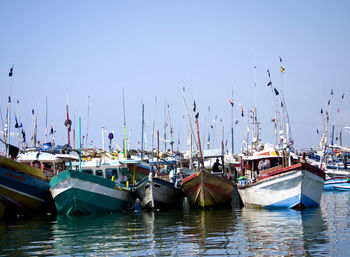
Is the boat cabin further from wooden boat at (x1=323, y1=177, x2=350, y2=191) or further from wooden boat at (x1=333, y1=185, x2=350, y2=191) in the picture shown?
wooden boat at (x1=333, y1=185, x2=350, y2=191)

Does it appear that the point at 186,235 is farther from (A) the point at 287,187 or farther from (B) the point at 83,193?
(B) the point at 83,193

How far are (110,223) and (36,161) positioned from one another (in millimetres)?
9938

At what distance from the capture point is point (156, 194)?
984 inches

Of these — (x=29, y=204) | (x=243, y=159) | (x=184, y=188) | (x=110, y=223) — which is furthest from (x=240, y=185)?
(x=29, y=204)

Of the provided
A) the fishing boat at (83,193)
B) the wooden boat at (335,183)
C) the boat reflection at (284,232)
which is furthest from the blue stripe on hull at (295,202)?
the wooden boat at (335,183)

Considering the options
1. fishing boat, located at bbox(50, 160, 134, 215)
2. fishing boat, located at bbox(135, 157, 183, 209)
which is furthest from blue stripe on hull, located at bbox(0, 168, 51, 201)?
fishing boat, located at bbox(135, 157, 183, 209)

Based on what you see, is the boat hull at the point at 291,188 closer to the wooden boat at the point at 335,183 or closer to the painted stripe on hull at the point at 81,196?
the painted stripe on hull at the point at 81,196

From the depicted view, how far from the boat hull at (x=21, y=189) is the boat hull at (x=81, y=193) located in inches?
61.0

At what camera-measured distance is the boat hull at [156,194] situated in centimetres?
2486

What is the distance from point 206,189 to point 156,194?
2.75m

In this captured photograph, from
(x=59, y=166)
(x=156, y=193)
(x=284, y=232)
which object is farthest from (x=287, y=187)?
(x=59, y=166)

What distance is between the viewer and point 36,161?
2739 cm

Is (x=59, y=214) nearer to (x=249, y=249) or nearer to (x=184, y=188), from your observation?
(x=184, y=188)

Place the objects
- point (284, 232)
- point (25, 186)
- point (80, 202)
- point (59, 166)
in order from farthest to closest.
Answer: point (59, 166), point (25, 186), point (80, 202), point (284, 232)
